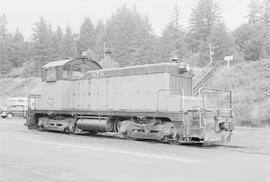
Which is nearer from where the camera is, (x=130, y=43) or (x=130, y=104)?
(x=130, y=104)

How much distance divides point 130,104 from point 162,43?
36.2 meters

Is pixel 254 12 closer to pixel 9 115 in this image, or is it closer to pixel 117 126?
pixel 9 115

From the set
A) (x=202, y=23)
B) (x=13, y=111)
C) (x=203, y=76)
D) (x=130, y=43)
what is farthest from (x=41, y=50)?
(x=203, y=76)

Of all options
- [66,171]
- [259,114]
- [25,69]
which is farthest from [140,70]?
[25,69]

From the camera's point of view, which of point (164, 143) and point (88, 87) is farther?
point (88, 87)

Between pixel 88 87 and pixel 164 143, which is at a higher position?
pixel 88 87

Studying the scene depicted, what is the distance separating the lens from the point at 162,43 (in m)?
50.8

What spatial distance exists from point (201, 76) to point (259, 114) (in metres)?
10.7

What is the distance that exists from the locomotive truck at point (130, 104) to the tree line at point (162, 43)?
28.1 m

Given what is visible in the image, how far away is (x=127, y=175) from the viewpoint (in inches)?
286

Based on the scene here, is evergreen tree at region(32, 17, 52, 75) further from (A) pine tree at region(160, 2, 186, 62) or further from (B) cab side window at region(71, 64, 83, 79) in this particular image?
(B) cab side window at region(71, 64, 83, 79)

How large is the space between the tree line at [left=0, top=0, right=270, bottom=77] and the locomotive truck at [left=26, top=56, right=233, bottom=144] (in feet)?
92.2

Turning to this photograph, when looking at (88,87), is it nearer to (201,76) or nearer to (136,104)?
(136,104)

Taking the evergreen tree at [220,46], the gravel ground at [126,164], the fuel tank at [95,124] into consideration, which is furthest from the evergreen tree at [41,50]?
the gravel ground at [126,164]
